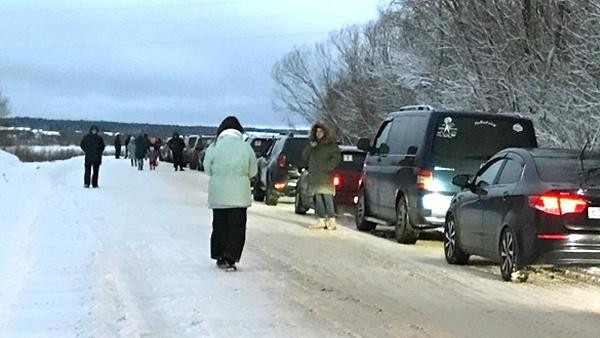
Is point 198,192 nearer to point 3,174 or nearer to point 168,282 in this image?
point 3,174

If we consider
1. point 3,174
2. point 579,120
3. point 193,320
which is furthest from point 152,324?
point 3,174

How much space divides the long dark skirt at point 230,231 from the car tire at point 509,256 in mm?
3010

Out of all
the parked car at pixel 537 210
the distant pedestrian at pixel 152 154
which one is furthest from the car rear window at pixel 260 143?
the parked car at pixel 537 210

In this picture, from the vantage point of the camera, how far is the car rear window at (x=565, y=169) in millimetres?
11503

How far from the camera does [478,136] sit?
1569 cm

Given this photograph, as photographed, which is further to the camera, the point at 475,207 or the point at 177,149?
the point at 177,149

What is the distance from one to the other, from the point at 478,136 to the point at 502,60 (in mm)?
13554

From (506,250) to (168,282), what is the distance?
383cm

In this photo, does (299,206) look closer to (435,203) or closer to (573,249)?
(435,203)

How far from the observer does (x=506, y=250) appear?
11.8 metres

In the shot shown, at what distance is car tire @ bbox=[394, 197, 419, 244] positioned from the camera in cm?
1600

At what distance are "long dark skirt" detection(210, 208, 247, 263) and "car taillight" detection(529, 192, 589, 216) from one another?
341 centimetres

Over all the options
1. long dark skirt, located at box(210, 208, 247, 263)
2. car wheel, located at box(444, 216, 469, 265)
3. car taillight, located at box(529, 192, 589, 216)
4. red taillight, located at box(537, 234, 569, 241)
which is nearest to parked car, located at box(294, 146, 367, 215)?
car wheel, located at box(444, 216, 469, 265)

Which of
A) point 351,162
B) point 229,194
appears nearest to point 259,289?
point 229,194
